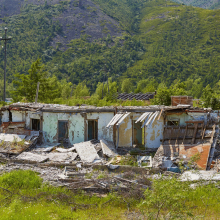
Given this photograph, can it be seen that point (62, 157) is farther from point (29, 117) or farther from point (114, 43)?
point (114, 43)

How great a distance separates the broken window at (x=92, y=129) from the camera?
1870 centimetres

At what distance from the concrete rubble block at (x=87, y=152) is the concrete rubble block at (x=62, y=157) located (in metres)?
0.45

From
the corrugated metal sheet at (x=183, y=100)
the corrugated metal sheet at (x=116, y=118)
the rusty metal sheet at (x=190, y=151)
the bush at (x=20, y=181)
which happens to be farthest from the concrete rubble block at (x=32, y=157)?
the corrugated metal sheet at (x=183, y=100)

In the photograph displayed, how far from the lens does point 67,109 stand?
18219 mm

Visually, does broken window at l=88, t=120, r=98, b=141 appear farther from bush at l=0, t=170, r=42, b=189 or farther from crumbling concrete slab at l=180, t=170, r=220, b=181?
crumbling concrete slab at l=180, t=170, r=220, b=181

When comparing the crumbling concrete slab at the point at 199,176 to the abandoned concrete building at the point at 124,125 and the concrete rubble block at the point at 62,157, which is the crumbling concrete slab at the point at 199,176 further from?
the concrete rubble block at the point at 62,157

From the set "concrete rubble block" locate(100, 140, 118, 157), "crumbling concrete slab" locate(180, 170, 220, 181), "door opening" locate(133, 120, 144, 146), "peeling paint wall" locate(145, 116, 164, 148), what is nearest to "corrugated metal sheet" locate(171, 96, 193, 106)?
"peeling paint wall" locate(145, 116, 164, 148)

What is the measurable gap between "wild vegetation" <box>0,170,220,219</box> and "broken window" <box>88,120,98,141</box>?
7555mm

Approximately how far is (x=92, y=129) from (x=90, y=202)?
9.28 metres

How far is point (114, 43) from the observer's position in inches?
5418

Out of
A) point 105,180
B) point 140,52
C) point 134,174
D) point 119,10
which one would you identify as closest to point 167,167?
point 134,174

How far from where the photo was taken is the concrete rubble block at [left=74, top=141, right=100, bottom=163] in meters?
15.2

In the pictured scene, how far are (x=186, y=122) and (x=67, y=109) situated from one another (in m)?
8.30

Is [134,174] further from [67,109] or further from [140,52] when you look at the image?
[140,52]
